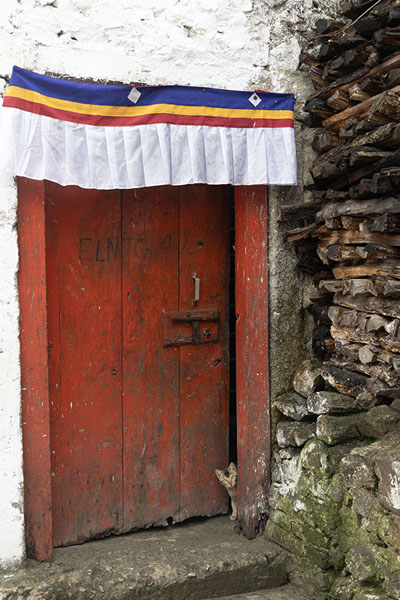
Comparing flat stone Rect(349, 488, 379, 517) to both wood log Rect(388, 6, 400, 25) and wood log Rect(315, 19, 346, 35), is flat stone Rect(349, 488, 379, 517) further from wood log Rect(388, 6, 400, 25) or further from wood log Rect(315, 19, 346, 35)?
wood log Rect(315, 19, 346, 35)

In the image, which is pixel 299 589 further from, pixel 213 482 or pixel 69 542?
pixel 69 542

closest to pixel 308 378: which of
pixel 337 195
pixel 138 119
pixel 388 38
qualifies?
pixel 337 195

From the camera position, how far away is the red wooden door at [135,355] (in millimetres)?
3463

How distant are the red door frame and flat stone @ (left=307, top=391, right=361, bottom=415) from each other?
1.28 ft

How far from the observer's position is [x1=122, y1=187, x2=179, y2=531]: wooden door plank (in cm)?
362

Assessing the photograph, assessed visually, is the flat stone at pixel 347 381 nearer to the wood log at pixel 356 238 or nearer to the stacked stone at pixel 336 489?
the stacked stone at pixel 336 489

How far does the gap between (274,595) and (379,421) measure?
44.1 inches

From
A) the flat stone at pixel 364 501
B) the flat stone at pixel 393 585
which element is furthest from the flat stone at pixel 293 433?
the flat stone at pixel 393 585

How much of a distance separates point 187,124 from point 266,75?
606mm

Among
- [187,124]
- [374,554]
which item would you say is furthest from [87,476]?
[187,124]

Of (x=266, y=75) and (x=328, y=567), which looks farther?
(x=266, y=75)

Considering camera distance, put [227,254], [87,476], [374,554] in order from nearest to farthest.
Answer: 1. [374,554]
2. [87,476]
3. [227,254]

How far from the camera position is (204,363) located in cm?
384

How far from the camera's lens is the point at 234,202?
3775 millimetres
